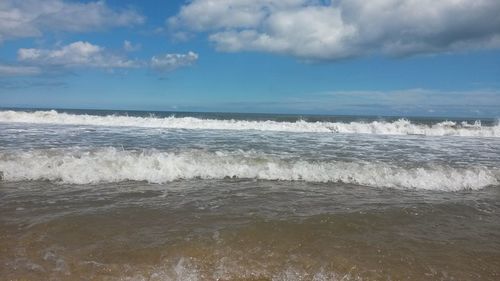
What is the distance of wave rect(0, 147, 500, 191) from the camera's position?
9758mm

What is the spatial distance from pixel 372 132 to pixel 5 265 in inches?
1098

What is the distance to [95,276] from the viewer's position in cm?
443

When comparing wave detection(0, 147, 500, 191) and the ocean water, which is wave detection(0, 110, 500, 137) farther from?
wave detection(0, 147, 500, 191)

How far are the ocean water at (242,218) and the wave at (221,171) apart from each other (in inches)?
1.7

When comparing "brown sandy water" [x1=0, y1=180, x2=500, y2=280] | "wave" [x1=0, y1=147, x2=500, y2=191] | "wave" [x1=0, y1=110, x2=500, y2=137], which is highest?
"wave" [x1=0, y1=110, x2=500, y2=137]

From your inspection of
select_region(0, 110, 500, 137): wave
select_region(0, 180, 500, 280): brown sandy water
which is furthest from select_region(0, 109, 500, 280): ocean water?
select_region(0, 110, 500, 137): wave

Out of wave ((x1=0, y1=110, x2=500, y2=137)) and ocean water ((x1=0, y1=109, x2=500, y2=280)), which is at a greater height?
wave ((x1=0, y1=110, x2=500, y2=137))

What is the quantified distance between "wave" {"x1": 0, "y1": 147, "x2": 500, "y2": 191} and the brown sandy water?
1327 mm

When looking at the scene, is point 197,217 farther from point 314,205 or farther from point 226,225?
point 314,205

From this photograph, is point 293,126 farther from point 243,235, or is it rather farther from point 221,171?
point 243,235

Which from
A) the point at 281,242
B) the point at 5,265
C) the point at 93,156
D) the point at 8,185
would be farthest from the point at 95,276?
the point at 93,156

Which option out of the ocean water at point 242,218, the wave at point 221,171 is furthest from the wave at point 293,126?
the wave at point 221,171

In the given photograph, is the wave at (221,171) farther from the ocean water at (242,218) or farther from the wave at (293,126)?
the wave at (293,126)

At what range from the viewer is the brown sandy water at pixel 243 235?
4641 millimetres
